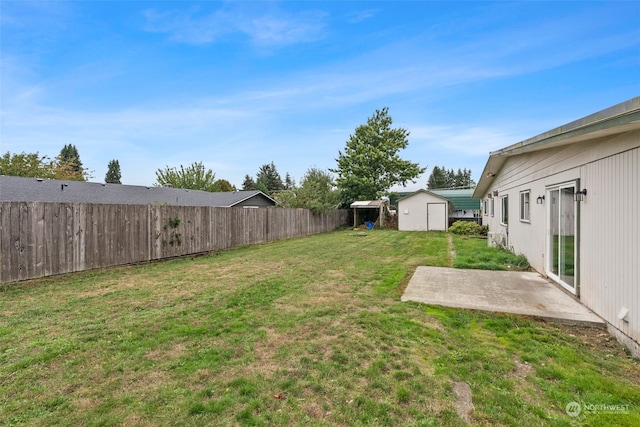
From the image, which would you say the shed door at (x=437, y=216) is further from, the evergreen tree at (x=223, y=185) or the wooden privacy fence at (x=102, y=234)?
the evergreen tree at (x=223, y=185)

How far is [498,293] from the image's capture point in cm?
506

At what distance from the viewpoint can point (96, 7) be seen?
28.1ft

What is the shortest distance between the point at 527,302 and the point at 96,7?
41.7ft

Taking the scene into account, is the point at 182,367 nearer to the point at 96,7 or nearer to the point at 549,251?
the point at 549,251

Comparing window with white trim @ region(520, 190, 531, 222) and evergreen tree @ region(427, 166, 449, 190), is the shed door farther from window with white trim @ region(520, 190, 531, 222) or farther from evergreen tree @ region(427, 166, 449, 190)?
evergreen tree @ region(427, 166, 449, 190)

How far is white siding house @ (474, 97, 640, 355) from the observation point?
317 centimetres

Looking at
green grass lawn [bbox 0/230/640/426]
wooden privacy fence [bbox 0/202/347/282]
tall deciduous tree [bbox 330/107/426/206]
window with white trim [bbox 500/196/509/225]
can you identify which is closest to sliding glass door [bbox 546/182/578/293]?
green grass lawn [bbox 0/230/640/426]

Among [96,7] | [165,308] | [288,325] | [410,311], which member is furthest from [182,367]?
[96,7]

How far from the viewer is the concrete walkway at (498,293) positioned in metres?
4.14

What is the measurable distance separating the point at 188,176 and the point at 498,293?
34743mm

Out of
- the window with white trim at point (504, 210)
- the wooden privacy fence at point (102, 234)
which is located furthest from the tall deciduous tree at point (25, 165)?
the window with white trim at point (504, 210)

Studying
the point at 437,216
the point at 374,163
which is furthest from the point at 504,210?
the point at 374,163

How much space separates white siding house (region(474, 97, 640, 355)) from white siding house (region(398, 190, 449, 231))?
13.5m

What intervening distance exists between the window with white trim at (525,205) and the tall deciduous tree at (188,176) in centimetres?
3276
